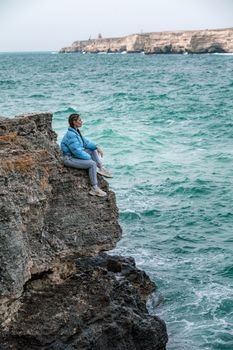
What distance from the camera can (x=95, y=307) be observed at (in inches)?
388

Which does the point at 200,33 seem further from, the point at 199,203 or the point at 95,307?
the point at 95,307

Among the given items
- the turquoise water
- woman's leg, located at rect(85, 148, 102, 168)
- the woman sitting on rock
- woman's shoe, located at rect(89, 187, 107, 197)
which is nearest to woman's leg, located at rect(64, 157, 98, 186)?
the woman sitting on rock

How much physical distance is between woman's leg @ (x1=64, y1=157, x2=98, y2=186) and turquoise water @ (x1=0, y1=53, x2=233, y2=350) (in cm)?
390

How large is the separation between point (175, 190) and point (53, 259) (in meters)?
12.9

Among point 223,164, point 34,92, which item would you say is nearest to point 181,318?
point 223,164

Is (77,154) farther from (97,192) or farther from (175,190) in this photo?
(175,190)

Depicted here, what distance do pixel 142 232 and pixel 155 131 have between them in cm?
1787

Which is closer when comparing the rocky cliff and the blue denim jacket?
the rocky cliff

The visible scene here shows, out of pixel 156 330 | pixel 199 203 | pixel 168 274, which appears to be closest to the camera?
pixel 156 330

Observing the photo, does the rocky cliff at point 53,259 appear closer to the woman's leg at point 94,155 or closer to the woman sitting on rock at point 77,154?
the woman sitting on rock at point 77,154

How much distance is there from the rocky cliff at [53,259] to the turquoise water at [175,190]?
7.66 ft

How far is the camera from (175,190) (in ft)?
74.3

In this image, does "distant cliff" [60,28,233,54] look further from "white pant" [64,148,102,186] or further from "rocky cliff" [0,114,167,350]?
"rocky cliff" [0,114,167,350]

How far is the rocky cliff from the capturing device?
29.2 feet
